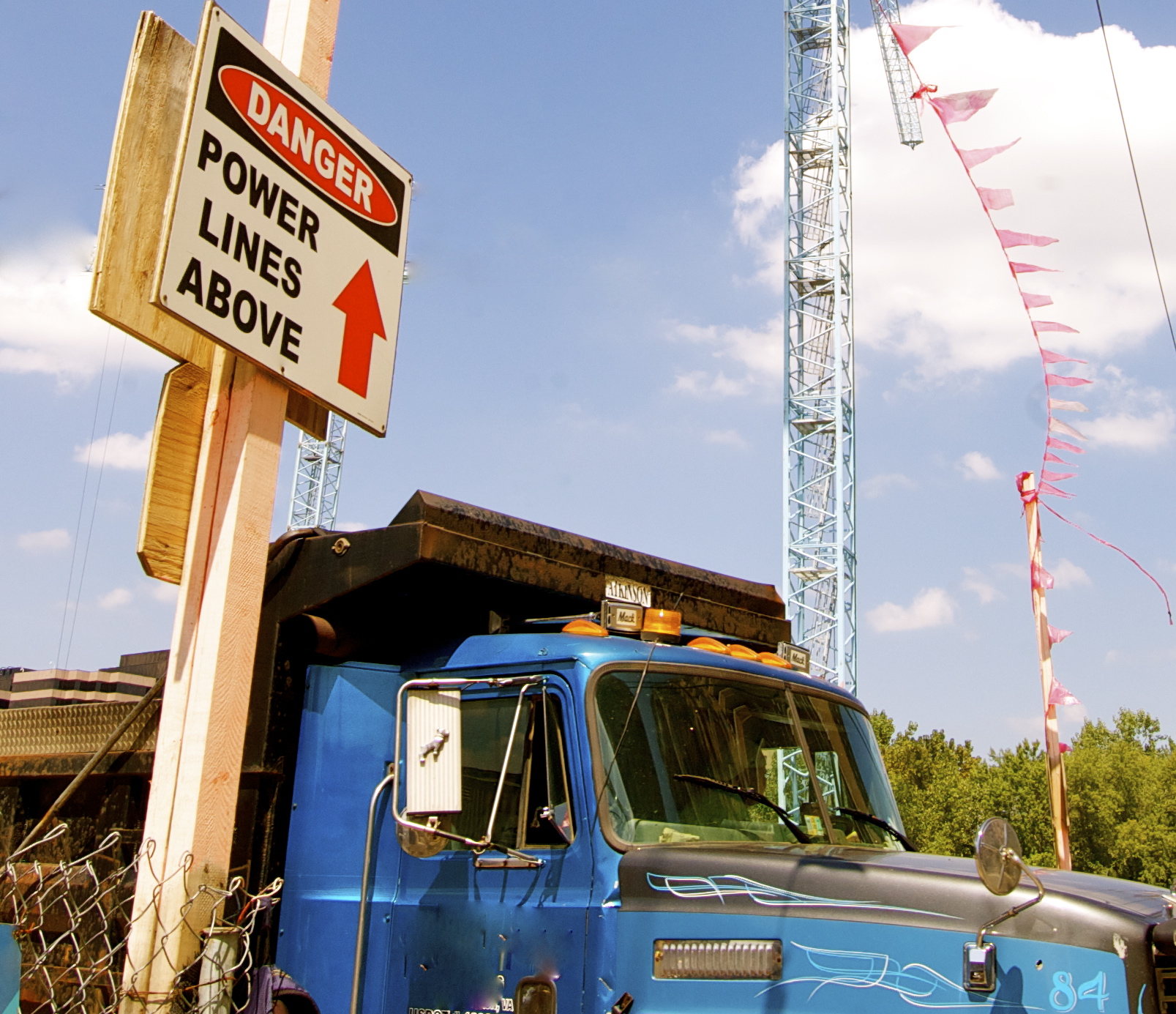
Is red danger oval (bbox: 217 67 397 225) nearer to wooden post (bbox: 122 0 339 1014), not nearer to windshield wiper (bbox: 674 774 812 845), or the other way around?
wooden post (bbox: 122 0 339 1014)

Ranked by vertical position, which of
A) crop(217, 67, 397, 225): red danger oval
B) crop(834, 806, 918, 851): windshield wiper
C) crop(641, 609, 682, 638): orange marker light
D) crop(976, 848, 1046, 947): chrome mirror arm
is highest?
crop(217, 67, 397, 225): red danger oval

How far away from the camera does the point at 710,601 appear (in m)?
5.35

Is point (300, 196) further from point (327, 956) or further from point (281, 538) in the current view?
point (327, 956)

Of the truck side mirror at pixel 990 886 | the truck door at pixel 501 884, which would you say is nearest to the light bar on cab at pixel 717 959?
the truck door at pixel 501 884

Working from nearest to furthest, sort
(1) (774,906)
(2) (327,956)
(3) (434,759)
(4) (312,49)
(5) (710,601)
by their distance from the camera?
(1) (774,906) → (3) (434,759) → (2) (327,956) → (4) (312,49) → (5) (710,601)

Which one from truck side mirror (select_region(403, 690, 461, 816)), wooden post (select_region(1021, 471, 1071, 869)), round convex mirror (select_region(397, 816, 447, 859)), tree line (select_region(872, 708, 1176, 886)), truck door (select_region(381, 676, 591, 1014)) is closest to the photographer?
truck door (select_region(381, 676, 591, 1014))

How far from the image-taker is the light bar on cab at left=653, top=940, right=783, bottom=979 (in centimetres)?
342

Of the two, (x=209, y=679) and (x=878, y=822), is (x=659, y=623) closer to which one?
(x=878, y=822)

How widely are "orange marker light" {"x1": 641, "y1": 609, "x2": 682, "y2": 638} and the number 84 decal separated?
179 cm

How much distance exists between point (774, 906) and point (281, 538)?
243cm

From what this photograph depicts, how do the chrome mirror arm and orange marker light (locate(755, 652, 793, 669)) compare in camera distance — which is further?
orange marker light (locate(755, 652, 793, 669))

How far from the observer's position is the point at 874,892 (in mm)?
3396

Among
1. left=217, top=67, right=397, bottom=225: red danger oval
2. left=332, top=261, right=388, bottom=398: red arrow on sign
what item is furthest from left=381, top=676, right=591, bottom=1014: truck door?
left=217, top=67, right=397, bottom=225: red danger oval

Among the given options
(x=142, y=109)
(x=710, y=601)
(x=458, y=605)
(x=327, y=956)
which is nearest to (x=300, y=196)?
(x=142, y=109)
